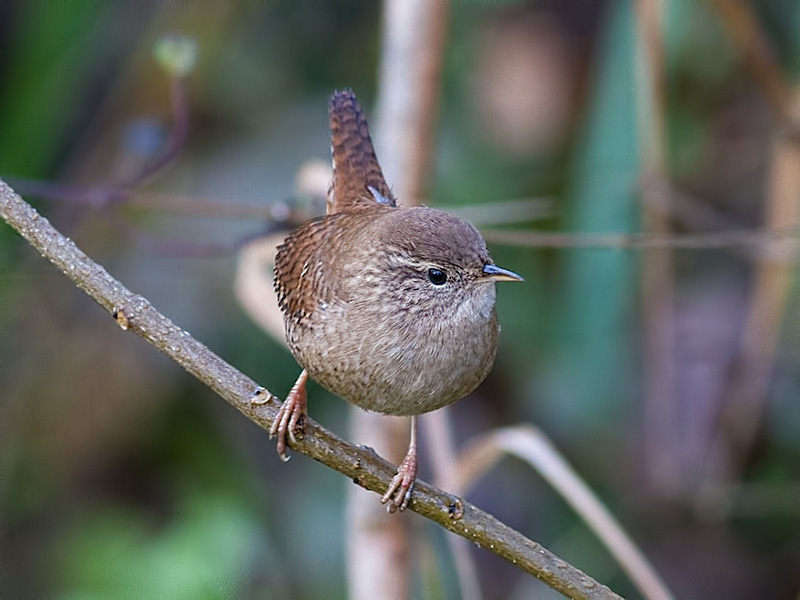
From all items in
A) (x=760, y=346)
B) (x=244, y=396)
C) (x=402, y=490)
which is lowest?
(x=244, y=396)

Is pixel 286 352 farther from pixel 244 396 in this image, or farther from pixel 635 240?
pixel 244 396

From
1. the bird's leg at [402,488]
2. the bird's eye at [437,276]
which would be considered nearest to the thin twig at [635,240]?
the bird's eye at [437,276]

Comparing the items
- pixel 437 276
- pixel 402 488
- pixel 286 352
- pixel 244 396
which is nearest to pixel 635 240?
pixel 437 276

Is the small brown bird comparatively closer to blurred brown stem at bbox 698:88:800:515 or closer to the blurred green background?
the blurred green background

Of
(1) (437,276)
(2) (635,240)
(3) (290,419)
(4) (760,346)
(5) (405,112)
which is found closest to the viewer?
(3) (290,419)

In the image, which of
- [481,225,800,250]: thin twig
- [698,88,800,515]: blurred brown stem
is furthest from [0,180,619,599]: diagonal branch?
[698,88,800,515]: blurred brown stem

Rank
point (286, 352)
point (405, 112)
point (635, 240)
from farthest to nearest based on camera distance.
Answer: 1. point (286, 352)
2. point (405, 112)
3. point (635, 240)
